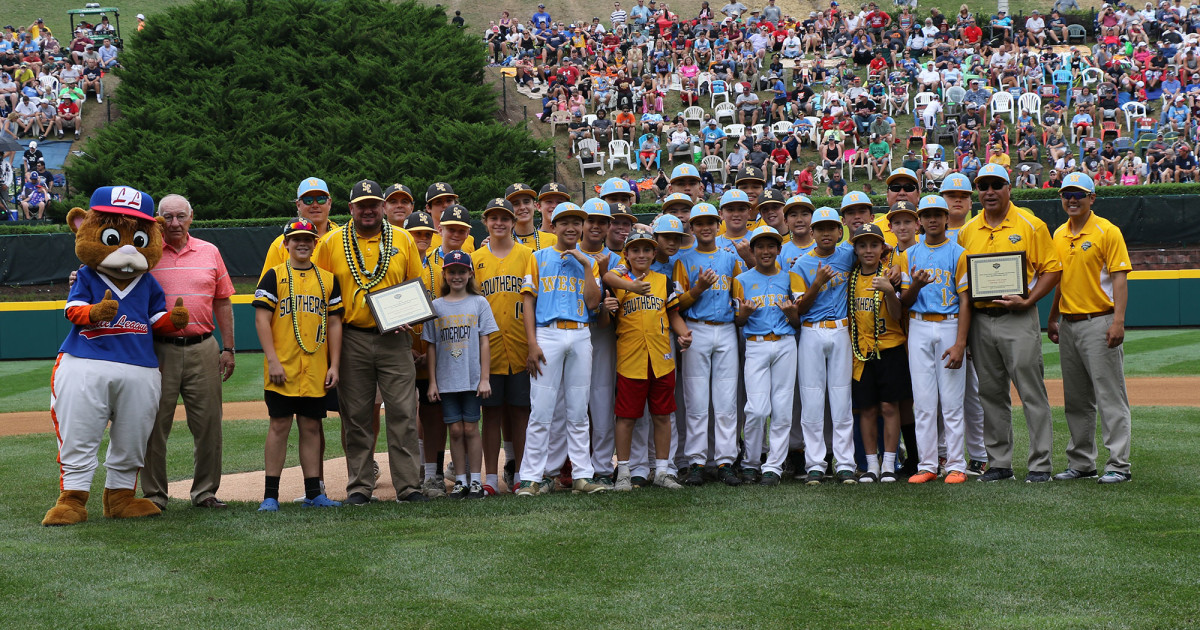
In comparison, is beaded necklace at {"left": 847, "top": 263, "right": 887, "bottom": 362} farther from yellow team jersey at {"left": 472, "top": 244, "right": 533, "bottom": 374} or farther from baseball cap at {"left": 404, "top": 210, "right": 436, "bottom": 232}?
baseball cap at {"left": 404, "top": 210, "right": 436, "bottom": 232}

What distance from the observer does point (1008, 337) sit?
7180 mm

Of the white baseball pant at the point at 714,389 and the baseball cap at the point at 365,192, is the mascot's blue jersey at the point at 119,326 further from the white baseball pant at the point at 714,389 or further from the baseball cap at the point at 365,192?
the white baseball pant at the point at 714,389

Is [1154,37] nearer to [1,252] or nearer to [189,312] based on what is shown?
[1,252]

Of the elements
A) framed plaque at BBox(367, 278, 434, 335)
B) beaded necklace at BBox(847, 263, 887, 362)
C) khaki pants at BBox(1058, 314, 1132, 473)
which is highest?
framed plaque at BBox(367, 278, 434, 335)

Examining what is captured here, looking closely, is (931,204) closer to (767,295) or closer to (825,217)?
(825,217)

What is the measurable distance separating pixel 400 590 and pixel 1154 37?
114ft

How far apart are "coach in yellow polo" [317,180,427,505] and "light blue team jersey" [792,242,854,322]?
8.87ft

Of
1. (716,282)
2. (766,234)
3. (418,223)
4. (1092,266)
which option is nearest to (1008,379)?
(1092,266)

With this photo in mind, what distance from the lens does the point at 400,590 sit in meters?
4.83

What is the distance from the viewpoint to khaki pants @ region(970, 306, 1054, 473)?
23.5 feet

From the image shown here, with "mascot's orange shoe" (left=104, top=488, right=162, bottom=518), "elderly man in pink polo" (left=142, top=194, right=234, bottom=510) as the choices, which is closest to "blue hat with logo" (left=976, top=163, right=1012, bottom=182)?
"elderly man in pink polo" (left=142, top=194, right=234, bottom=510)

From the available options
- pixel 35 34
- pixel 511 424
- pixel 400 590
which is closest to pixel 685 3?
pixel 35 34

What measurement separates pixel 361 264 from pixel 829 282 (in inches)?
123

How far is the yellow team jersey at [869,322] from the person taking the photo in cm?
750
